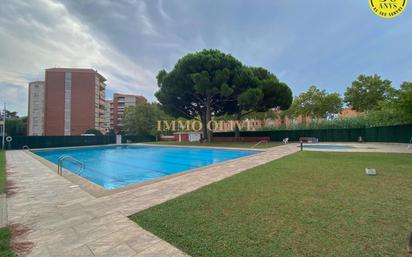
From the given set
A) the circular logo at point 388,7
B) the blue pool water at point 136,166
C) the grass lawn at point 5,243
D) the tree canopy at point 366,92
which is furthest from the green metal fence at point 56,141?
the tree canopy at point 366,92

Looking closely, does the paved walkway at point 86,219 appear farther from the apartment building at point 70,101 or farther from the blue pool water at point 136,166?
the apartment building at point 70,101

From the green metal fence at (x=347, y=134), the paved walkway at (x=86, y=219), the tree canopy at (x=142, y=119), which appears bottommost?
the paved walkway at (x=86, y=219)

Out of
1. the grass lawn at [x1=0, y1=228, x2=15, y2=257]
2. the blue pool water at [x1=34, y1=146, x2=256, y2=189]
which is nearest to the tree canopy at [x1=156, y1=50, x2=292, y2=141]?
the blue pool water at [x1=34, y1=146, x2=256, y2=189]

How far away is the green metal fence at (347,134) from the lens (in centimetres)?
1610

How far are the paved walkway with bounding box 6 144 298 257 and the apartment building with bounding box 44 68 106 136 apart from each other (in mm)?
47946

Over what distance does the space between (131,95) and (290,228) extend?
247 ft

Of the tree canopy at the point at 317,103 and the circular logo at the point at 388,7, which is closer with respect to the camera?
the circular logo at the point at 388,7

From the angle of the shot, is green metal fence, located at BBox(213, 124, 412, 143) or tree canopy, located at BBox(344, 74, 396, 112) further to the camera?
tree canopy, located at BBox(344, 74, 396, 112)

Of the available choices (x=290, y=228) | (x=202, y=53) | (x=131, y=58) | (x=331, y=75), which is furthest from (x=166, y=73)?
(x=290, y=228)

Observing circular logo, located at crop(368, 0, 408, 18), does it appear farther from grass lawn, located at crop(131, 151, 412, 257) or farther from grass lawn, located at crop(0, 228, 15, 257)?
grass lawn, located at crop(0, 228, 15, 257)

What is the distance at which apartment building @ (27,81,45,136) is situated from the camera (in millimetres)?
51844

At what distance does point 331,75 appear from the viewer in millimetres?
24547

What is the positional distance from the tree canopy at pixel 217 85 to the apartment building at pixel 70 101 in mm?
31603

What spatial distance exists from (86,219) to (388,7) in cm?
866
